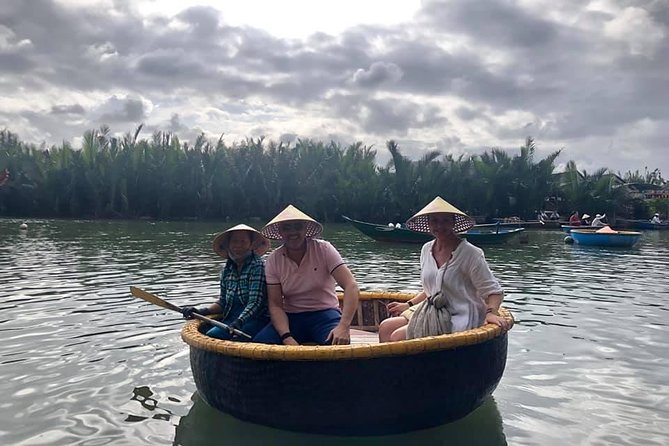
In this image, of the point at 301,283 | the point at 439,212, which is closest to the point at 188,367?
the point at 301,283

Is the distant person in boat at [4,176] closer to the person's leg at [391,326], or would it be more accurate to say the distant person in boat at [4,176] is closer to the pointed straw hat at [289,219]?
the pointed straw hat at [289,219]

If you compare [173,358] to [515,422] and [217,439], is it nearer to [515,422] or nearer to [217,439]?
[217,439]

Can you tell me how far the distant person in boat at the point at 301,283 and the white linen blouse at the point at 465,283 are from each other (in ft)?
1.95

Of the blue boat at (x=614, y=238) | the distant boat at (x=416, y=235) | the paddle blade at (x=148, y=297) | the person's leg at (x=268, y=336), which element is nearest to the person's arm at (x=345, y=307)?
the person's leg at (x=268, y=336)

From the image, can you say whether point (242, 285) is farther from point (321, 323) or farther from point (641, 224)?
point (641, 224)

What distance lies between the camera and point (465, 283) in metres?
3.81

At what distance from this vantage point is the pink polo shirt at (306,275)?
13.6 ft

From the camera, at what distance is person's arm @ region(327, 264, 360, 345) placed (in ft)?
12.5

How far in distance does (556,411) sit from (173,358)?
132 inches

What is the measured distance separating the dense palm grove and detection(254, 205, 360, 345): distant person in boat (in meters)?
34.8

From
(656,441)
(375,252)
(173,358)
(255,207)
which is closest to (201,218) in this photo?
(255,207)

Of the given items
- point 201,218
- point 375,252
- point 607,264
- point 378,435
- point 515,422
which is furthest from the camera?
point 201,218

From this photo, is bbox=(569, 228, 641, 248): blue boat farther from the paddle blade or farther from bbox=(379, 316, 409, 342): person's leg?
the paddle blade

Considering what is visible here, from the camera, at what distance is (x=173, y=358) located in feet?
18.0
